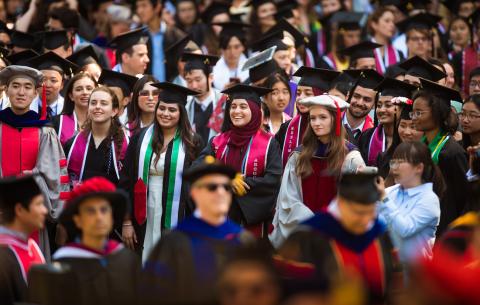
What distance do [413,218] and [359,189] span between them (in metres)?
1.61

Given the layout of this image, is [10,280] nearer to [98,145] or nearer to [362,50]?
[98,145]

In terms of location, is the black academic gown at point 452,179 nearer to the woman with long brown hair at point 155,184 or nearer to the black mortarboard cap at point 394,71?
the woman with long brown hair at point 155,184

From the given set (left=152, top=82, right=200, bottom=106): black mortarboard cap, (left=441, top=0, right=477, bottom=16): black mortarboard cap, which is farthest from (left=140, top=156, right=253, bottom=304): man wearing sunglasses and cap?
(left=441, top=0, right=477, bottom=16): black mortarboard cap

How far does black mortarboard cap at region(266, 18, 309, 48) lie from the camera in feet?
46.5

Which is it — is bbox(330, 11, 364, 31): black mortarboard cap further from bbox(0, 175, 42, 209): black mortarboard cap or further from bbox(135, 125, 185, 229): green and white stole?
bbox(0, 175, 42, 209): black mortarboard cap

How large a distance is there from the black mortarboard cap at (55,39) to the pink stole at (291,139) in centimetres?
403

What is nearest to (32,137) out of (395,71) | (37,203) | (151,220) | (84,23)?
(151,220)

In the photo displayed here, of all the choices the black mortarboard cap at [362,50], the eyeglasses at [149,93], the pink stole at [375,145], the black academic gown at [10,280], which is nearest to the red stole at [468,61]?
the black mortarboard cap at [362,50]

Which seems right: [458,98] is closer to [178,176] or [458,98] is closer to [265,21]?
[178,176]

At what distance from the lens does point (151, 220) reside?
33.1 ft

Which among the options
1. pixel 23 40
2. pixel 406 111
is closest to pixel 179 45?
pixel 23 40

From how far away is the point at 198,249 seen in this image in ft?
22.7

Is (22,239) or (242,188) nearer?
(22,239)

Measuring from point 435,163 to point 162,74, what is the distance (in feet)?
20.1
